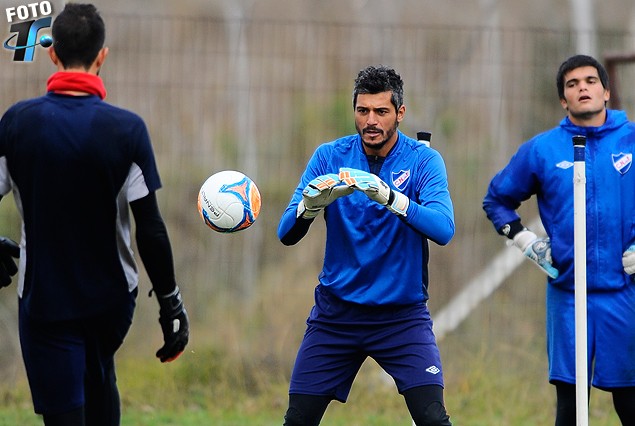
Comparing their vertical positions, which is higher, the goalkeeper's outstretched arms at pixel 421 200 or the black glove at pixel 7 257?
the goalkeeper's outstretched arms at pixel 421 200

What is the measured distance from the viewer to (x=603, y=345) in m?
5.55

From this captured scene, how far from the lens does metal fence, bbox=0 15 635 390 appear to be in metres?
8.09

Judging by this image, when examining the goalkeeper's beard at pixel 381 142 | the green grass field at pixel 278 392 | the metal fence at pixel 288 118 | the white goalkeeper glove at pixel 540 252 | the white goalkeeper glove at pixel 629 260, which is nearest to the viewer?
the goalkeeper's beard at pixel 381 142

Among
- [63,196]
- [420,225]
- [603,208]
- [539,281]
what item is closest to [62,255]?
[63,196]

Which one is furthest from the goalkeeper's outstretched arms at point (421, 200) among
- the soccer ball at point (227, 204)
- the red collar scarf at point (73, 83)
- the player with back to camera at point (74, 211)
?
the red collar scarf at point (73, 83)

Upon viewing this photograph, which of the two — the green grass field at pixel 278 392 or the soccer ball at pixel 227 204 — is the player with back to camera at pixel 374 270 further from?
the green grass field at pixel 278 392

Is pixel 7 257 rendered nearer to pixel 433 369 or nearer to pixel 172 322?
pixel 172 322

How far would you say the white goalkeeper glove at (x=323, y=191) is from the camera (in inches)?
189

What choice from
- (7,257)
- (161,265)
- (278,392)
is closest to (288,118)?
(278,392)

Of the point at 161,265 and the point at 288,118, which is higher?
the point at 288,118

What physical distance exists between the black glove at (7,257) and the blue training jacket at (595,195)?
8.70 ft

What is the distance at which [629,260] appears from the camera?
5.44m

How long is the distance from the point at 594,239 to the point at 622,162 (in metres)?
0.41

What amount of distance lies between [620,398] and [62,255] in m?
2.91
